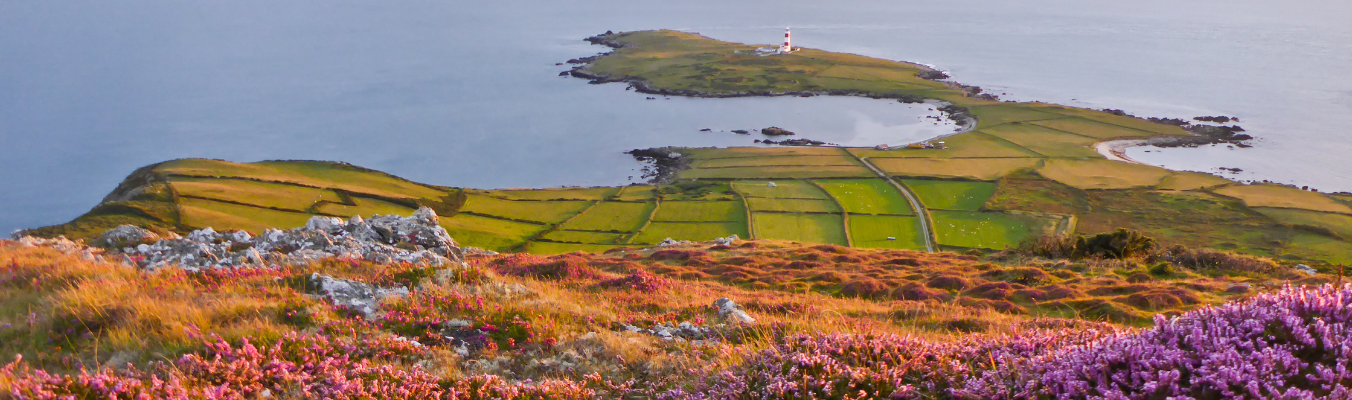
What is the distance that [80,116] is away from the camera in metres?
122

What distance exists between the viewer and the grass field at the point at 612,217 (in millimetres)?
71562

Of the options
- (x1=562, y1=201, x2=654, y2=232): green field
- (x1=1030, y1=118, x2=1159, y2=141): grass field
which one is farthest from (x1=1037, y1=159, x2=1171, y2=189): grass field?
(x1=562, y1=201, x2=654, y2=232): green field

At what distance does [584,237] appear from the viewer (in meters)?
68.2

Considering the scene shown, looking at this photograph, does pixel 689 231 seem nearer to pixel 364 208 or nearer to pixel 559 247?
pixel 559 247

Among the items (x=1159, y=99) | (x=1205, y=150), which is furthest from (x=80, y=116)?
(x=1159, y=99)

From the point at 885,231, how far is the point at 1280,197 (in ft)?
157

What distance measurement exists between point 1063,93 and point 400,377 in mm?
160084

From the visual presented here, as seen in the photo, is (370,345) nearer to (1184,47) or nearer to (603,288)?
(603,288)

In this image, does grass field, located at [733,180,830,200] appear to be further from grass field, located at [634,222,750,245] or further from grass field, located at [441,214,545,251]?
grass field, located at [441,214,545,251]

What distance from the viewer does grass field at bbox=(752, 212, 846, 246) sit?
216 feet

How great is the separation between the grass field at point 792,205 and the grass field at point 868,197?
179 centimetres

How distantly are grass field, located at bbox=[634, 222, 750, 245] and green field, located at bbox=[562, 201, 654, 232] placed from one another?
2.40 metres

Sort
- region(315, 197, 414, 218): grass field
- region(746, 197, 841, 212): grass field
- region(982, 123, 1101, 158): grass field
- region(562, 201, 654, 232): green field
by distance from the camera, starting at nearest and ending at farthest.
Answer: region(315, 197, 414, 218): grass field
region(562, 201, 654, 232): green field
region(746, 197, 841, 212): grass field
region(982, 123, 1101, 158): grass field

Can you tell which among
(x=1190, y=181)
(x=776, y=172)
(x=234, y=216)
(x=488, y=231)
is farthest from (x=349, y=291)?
(x=1190, y=181)
